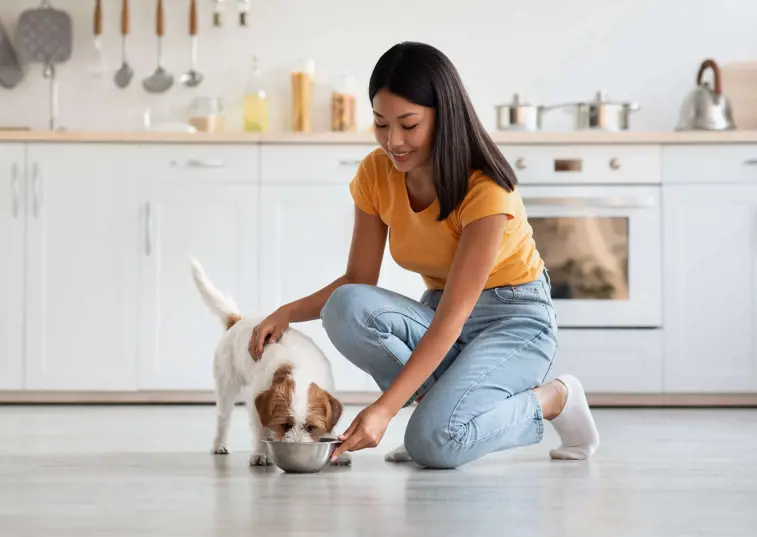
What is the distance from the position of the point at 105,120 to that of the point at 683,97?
2430mm

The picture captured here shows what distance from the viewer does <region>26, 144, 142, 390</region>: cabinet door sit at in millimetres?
3910

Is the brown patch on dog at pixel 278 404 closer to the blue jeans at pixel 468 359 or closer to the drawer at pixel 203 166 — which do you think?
the blue jeans at pixel 468 359

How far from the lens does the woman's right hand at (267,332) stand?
229 centimetres

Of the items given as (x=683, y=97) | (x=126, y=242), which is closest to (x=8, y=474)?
(x=126, y=242)

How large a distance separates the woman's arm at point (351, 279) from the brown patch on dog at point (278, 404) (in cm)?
17

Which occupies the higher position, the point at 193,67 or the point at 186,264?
the point at 193,67

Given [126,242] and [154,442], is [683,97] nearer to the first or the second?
[126,242]

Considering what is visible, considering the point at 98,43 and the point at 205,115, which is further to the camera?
the point at 98,43

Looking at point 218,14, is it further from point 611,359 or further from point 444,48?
point 611,359

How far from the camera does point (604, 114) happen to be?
13.5 ft

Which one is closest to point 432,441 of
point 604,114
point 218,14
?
point 604,114

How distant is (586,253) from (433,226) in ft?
5.84

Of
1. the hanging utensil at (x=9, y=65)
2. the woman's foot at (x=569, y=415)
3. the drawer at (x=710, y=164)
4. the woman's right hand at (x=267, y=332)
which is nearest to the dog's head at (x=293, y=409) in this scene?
the woman's right hand at (x=267, y=332)

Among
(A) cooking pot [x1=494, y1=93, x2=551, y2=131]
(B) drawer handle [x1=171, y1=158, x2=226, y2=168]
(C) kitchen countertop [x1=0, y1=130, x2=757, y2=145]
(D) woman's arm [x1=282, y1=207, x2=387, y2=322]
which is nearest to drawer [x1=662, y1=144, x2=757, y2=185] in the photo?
(C) kitchen countertop [x1=0, y1=130, x2=757, y2=145]
